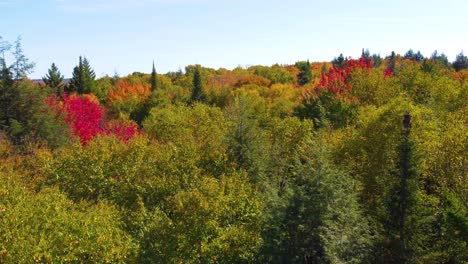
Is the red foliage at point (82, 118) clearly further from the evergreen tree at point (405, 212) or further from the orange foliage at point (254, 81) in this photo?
the orange foliage at point (254, 81)


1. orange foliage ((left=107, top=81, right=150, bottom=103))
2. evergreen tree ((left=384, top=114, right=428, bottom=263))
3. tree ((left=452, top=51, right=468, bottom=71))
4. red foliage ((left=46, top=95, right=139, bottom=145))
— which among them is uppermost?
tree ((left=452, top=51, right=468, bottom=71))

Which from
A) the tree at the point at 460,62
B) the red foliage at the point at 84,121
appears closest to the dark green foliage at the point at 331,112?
the red foliage at the point at 84,121

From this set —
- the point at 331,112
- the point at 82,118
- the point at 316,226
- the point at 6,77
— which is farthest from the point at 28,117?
the point at 316,226

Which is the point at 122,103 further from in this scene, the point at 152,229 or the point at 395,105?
the point at 152,229

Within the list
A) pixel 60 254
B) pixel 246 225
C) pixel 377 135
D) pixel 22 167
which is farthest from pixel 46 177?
pixel 377 135

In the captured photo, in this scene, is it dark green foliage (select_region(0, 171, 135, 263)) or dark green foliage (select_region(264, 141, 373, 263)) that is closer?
dark green foliage (select_region(0, 171, 135, 263))

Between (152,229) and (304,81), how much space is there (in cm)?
11676

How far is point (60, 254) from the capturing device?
1912 cm

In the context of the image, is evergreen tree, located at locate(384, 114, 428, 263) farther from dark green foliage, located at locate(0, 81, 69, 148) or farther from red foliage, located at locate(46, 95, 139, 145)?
dark green foliage, located at locate(0, 81, 69, 148)

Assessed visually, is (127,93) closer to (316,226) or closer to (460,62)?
(316,226)

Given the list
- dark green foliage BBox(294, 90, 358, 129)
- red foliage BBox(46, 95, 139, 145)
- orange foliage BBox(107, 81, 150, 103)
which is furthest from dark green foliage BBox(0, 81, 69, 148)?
orange foliage BBox(107, 81, 150, 103)

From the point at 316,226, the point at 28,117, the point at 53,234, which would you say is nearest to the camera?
the point at 53,234

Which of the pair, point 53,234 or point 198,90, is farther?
point 198,90

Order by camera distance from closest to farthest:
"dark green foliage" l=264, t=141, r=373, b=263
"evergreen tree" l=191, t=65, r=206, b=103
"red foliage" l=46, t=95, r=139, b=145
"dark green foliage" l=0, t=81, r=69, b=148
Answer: "dark green foliage" l=264, t=141, r=373, b=263 → "dark green foliage" l=0, t=81, r=69, b=148 → "red foliage" l=46, t=95, r=139, b=145 → "evergreen tree" l=191, t=65, r=206, b=103
